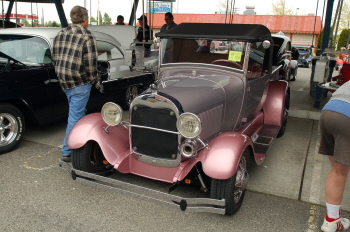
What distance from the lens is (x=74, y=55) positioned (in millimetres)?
3893

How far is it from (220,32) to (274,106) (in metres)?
1.65

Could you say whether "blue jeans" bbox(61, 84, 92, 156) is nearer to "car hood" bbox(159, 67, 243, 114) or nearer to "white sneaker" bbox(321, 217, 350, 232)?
"car hood" bbox(159, 67, 243, 114)

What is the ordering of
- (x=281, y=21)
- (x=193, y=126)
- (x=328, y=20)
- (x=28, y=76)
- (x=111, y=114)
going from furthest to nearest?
(x=281, y=21) → (x=328, y=20) → (x=28, y=76) → (x=111, y=114) → (x=193, y=126)

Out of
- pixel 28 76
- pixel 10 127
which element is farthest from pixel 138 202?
pixel 28 76

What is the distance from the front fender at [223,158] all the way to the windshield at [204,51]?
4.28 feet

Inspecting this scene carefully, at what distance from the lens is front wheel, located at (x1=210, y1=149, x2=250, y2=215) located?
2.95 metres

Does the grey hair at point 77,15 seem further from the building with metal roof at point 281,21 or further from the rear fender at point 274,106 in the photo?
the building with metal roof at point 281,21

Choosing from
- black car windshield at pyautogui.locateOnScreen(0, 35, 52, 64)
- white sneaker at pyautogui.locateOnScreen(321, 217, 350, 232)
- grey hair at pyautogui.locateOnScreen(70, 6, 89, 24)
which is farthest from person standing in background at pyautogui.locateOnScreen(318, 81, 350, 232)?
black car windshield at pyautogui.locateOnScreen(0, 35, 52, 64)

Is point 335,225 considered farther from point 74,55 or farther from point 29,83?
point 29,83

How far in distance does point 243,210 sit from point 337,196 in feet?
2.98

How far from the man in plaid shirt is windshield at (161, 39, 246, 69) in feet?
3.24

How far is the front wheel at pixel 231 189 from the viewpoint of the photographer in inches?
116

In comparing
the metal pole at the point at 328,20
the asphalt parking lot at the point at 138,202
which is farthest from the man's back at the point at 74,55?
the metal pole at the point at 328,20

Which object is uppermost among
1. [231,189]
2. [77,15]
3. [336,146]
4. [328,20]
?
[328,20]
